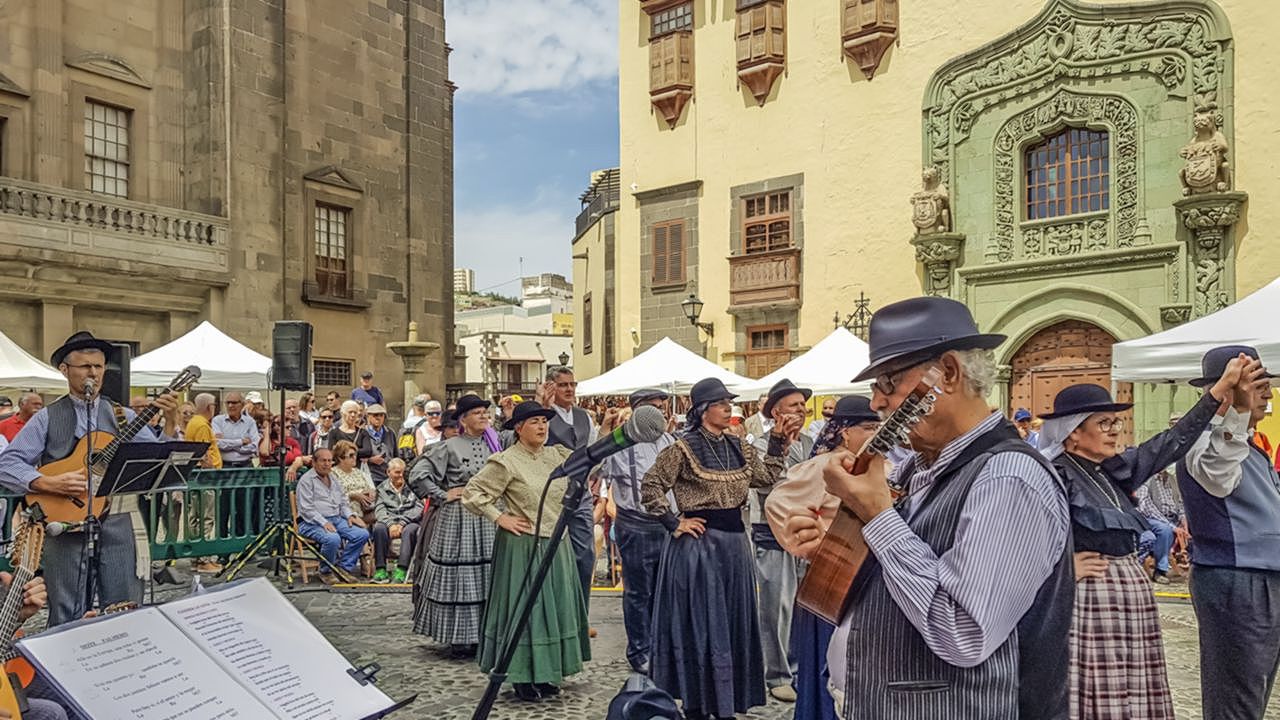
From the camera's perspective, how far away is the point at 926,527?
2.33 meters

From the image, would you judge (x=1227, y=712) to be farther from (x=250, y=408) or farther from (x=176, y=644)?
(x=250, y=408)

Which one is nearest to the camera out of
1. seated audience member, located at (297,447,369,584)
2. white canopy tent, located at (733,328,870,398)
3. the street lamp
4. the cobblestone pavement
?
the cobblestone pavement

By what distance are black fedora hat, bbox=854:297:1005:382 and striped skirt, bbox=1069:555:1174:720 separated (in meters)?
2.36

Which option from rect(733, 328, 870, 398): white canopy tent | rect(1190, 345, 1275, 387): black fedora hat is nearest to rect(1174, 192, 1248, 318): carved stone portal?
rect(733, 328, 870, 398): white canopy tent

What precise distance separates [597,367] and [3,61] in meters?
18.0

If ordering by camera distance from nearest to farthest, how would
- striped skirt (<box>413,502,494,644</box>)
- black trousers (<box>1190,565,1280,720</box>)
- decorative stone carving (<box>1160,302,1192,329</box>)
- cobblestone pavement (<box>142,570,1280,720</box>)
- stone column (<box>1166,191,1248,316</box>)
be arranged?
black trousers (<box>1190,565,1280,720</box>) < cobblestone pavement (<box>142,570,1280,720</box>) < striped skirt (<box>413,502,494,644</box>) < stone column (<box>1166,191,1248,316</box>) < decorative stone carving (<box>1160,302,1192,329</box>)

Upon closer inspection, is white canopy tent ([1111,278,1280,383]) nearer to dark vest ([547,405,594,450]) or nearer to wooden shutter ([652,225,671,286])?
dark vest ([547,405,594,450])

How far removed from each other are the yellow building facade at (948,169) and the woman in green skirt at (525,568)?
13.7 m

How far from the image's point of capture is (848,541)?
2.36 meters

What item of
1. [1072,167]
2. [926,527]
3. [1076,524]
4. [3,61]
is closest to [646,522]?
[1076,524]

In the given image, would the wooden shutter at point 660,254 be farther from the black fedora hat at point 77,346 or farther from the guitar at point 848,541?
the guitar at point 848,541

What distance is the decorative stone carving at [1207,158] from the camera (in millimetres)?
16031

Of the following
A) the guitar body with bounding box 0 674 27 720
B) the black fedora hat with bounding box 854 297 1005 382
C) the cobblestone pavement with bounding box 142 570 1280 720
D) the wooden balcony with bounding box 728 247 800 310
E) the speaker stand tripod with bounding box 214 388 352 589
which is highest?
the wooden balcony with bounding box 728 247 800 310

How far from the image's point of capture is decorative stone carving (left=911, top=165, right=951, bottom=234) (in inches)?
763
